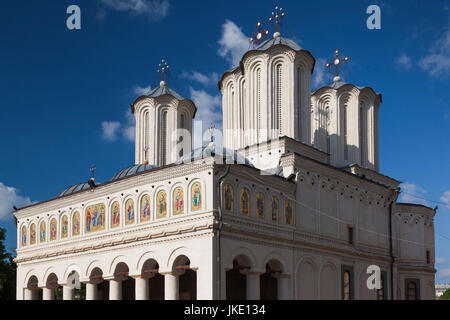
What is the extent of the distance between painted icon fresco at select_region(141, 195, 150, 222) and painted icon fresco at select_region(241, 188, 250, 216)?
166 inches

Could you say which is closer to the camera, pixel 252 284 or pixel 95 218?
pixel 252 284

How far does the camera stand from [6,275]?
4128 centimetres

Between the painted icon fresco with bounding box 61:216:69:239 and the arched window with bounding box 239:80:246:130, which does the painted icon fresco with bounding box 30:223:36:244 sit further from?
the arched window with bounding box 239:80:246:130

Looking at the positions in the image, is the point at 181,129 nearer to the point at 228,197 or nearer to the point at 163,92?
the point at 163,92

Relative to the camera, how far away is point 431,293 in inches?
1586

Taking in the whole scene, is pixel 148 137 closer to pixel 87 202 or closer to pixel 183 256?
pixel 87 202

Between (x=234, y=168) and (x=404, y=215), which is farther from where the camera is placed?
(x=404, y=215)

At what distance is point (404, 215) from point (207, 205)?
18.7 meters

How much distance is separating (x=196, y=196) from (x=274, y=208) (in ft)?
13.6

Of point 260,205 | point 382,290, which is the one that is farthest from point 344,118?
point 260,205

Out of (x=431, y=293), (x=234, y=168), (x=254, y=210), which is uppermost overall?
(x=234, y=168)

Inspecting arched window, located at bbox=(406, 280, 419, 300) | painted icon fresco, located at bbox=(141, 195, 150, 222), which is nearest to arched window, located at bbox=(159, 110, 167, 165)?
painted icon fresco, located at bbox=(141, 195, 150, 222)

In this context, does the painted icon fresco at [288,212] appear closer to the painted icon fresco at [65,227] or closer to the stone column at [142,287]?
the stone column at [142,287]
